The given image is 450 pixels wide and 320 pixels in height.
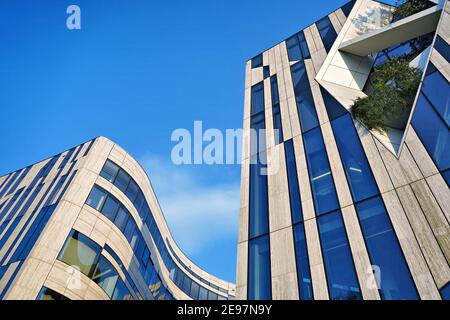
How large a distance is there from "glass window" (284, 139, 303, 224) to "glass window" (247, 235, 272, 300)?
1.54m

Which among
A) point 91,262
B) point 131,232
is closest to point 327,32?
point 131,232

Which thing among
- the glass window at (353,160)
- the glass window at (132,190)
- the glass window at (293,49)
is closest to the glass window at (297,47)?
the glass window at (293,49)

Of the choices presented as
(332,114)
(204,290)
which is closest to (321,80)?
(332,114)

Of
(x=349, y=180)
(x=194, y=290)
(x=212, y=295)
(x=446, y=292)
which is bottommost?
(x=446, y=292)

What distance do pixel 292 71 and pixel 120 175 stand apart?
50.4ft

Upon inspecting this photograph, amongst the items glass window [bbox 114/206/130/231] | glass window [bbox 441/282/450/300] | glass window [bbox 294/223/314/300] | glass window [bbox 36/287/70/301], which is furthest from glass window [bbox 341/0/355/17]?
glass window [bbox 36/287/70/301]

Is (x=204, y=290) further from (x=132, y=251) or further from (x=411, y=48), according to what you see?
(x=411, y=48)

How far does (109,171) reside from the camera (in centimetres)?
2600

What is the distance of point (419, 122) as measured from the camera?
12.9 meters

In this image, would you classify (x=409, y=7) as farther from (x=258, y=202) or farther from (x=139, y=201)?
(x=139, y=201)

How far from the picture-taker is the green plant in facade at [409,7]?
18.5 metres

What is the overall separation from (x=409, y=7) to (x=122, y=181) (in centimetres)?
2259

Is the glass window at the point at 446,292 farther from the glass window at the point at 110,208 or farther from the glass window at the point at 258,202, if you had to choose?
the glass window at the point at 110,208

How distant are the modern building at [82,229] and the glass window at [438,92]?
65.6ft
